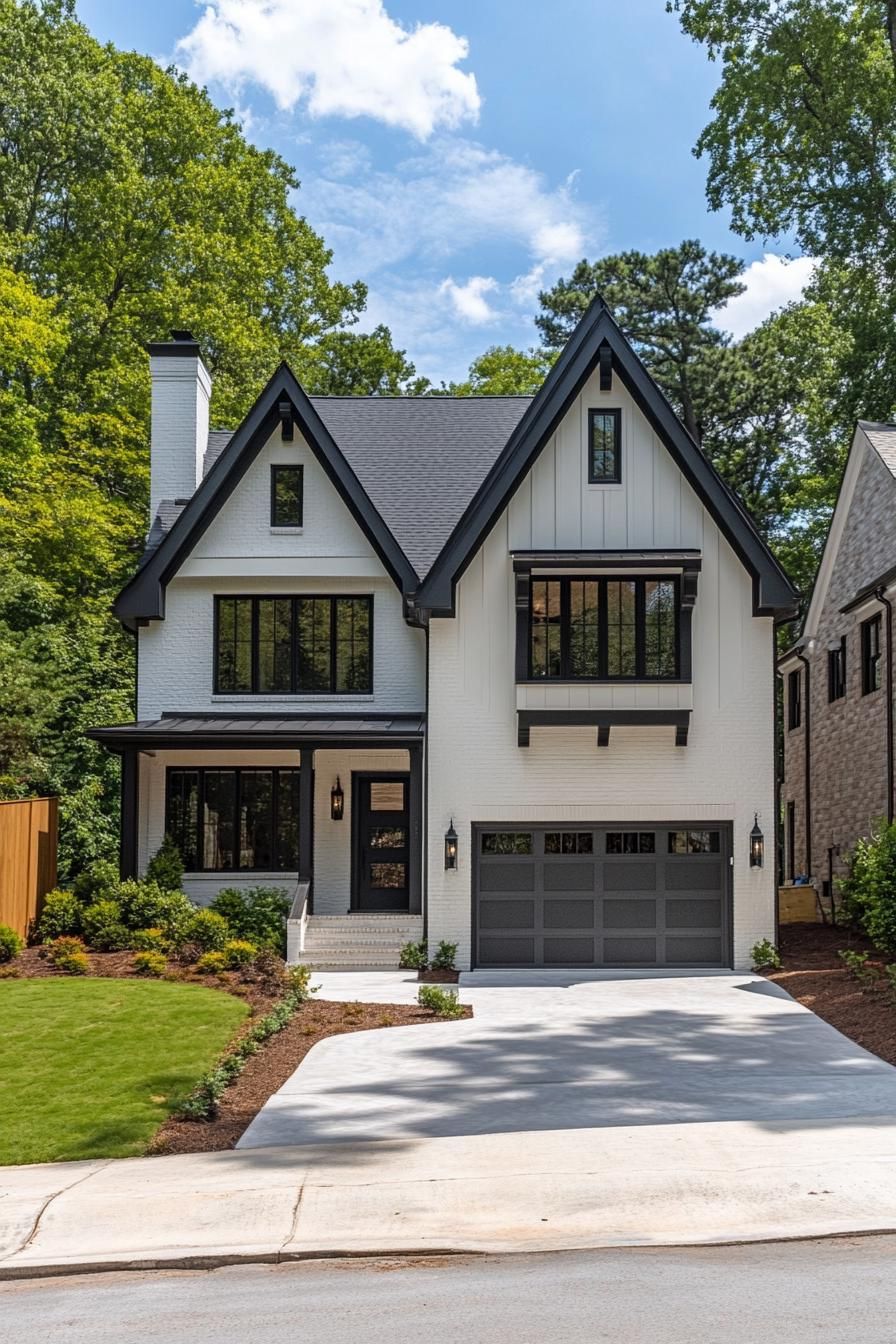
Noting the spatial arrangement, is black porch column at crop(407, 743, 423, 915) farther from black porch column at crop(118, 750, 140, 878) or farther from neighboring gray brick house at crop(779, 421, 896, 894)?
neighboring gray brick house at crop(779, 421, 896, 894)

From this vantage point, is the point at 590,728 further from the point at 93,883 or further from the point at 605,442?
the point at 93,883

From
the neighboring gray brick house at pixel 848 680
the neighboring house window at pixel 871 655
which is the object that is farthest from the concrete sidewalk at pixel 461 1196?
the neighboring house window at pixel 871 655

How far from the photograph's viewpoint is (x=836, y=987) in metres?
17.3

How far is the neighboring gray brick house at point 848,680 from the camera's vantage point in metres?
23.9

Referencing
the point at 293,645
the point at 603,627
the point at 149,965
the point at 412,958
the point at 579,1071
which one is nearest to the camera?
the point at 579,1071

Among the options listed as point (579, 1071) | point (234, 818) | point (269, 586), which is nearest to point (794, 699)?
point (269, 586)

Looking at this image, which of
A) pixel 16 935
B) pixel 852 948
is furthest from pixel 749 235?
pixel 16 935

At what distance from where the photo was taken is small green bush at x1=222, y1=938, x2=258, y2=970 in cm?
1845

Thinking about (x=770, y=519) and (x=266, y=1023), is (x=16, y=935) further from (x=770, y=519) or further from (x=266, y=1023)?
(x=770, y=519)

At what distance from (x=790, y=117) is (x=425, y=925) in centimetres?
2440

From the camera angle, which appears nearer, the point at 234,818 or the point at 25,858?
the point at 25,858

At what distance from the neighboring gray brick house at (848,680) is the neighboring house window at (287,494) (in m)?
10.8

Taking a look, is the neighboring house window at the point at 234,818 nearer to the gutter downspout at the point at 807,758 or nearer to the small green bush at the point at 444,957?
the small green bush at the point at 444,957

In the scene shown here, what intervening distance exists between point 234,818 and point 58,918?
12.7 ft
